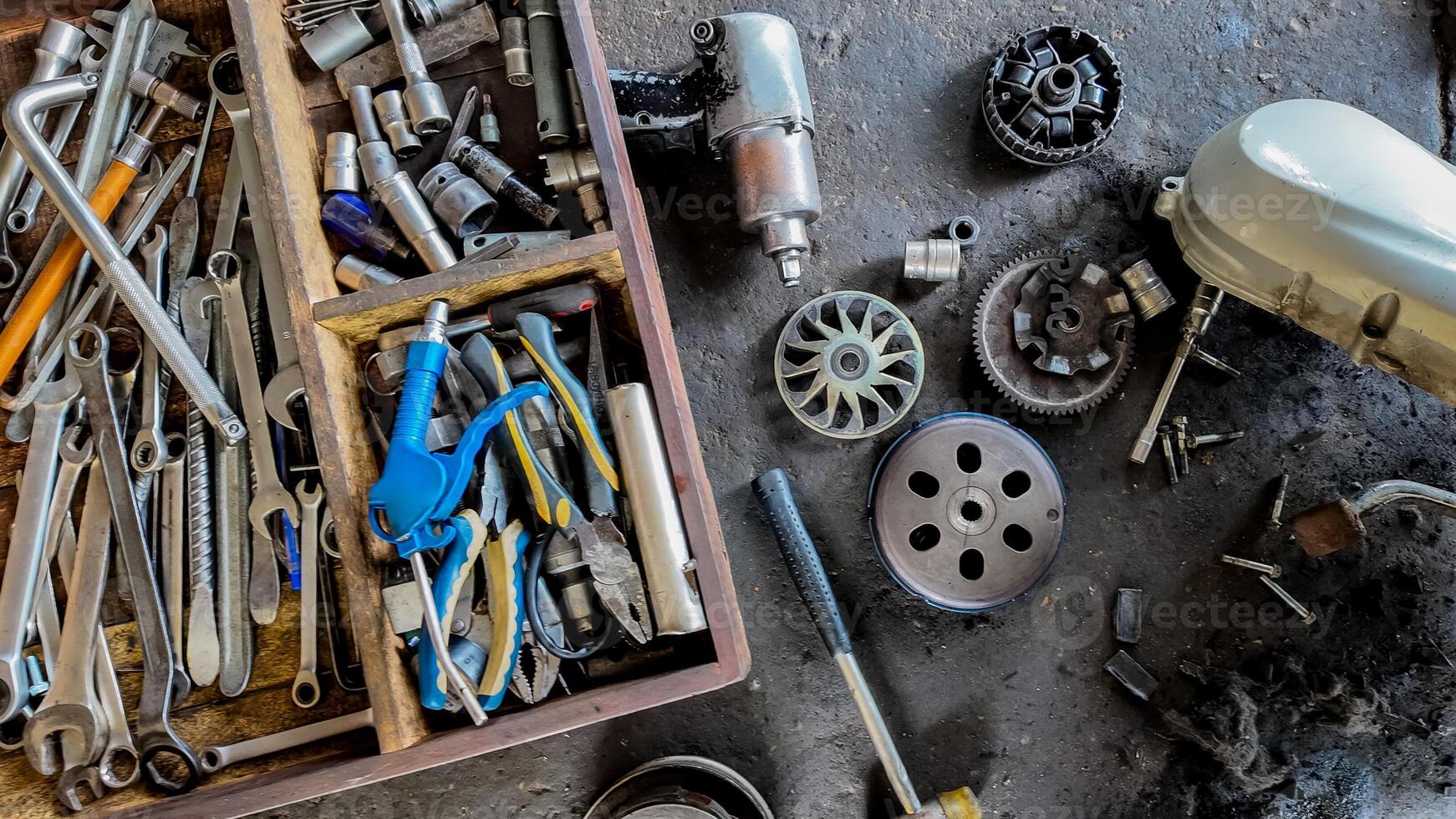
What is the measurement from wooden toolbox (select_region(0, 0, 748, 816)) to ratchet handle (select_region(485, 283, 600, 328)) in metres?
0.02

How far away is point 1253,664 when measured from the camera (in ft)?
6.17

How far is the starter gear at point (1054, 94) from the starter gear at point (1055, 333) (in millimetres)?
270

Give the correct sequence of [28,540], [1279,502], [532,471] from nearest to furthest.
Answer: [532,471], [28,540], [1279,502]

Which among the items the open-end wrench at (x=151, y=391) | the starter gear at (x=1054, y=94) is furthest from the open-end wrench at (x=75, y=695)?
the starter gear at (x=1054, y=94)

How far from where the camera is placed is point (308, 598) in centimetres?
146

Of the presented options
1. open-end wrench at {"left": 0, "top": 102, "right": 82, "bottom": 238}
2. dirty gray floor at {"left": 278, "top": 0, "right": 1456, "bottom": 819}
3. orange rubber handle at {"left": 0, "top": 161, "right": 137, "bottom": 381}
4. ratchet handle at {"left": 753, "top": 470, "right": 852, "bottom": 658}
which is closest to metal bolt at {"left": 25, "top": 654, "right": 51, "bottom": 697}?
orange rubber handle at {"left": 0, "top": 161, "right": 137, "bottom": 381}

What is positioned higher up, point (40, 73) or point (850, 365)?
point (40, 73)

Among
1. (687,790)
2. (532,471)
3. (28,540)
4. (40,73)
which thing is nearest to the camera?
(532,471)

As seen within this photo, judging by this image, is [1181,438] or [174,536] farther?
[1181,438]

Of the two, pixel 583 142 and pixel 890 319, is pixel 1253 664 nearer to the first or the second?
pixel 890 319

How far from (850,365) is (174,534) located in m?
1.38

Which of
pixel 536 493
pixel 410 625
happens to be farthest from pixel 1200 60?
pixel 410 625

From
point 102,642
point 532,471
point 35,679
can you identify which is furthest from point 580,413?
point 35,679

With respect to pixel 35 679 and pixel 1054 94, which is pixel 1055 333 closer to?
pixel 1054 94
